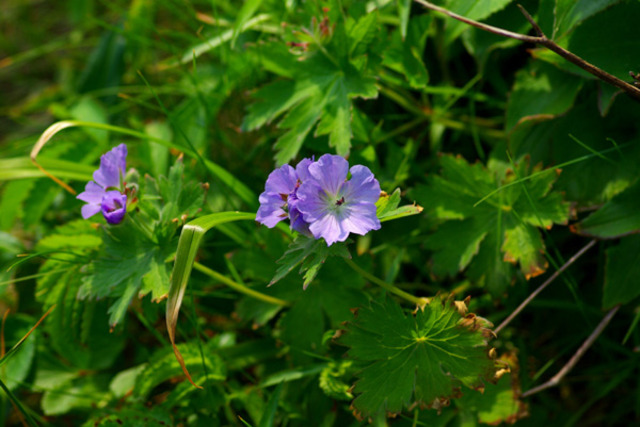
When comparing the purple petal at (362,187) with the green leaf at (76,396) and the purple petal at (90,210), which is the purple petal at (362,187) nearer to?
the purple petal at (90,210)

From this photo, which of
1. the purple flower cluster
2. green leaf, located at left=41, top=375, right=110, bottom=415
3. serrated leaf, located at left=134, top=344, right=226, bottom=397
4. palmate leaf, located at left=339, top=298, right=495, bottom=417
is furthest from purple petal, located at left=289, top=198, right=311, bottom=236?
green leaf, located at left=41, top=375, right=110, bottom=415

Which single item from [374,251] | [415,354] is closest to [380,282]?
[415,354]

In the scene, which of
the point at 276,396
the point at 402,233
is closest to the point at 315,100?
the point at 402,233

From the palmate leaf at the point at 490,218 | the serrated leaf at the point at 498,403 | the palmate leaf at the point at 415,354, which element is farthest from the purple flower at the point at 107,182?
Answer: the serrated leaf at the point at 498,403

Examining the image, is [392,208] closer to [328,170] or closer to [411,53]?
[328,170]

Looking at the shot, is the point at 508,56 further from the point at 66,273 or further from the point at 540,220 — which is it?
the point at 66,273
